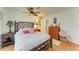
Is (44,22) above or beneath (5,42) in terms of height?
above

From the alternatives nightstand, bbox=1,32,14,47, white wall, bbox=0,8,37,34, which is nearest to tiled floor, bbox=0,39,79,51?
nightstand, bbox=1,32,14,47

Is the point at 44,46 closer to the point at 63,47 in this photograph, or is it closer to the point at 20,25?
the point at 63,47

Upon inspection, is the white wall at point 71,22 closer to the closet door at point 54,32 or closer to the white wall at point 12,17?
the closet door at point 54,32

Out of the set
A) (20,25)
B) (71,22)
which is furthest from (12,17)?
(71,22)

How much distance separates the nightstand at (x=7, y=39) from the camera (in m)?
1.70

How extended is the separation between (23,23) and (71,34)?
→ 0.85 m

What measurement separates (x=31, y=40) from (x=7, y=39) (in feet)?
1.33

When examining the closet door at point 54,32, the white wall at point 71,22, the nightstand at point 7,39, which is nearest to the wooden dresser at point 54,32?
the closet door at point 54,32

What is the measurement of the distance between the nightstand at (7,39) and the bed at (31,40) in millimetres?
73

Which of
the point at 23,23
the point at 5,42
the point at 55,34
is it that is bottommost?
the point at 5,42

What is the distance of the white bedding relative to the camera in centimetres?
169
